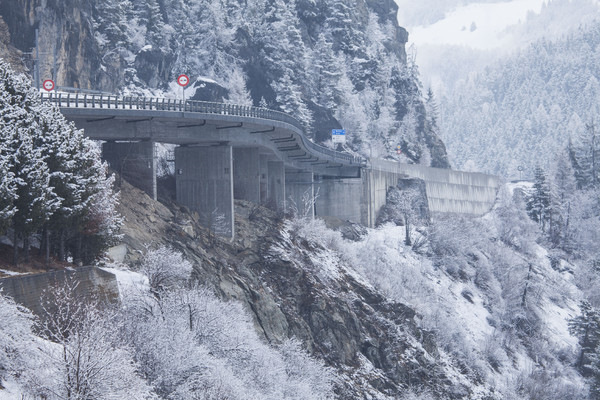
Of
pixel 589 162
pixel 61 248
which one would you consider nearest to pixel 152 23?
pixel 589 162

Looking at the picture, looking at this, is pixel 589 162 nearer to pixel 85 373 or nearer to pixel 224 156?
pixel 224 156

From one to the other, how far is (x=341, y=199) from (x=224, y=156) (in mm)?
30345

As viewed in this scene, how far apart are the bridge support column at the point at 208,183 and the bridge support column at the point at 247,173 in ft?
21.8

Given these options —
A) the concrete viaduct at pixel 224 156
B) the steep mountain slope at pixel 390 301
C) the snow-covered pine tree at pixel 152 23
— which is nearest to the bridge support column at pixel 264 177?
the concrete viaduct at pixel 224 156

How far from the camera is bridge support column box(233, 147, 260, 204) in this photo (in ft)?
186

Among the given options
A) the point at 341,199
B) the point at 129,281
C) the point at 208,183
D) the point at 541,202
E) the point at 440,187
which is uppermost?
the point at 208,183

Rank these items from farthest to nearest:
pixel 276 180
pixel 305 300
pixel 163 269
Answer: pixel 276 180
pixel 305 300
pixel 163 269

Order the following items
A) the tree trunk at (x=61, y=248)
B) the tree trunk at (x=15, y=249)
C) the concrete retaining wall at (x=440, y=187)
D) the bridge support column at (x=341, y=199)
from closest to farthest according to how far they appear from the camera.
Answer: the tree trunk at (x=15, y=249), the tree trunk at (x=61, y=248), the bridge support column at (x=341, y=199), the concrete retaining wall at (x=440, y=187)

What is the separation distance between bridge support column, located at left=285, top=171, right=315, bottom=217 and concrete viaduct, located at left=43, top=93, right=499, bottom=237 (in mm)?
97

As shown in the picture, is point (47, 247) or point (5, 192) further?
point (47, 247)

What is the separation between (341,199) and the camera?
78562 millimetres

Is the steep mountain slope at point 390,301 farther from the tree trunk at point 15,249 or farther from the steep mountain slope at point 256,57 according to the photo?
the steep mountain slope at point 256,57

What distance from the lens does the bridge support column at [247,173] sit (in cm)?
5669

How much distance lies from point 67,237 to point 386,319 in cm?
2242
